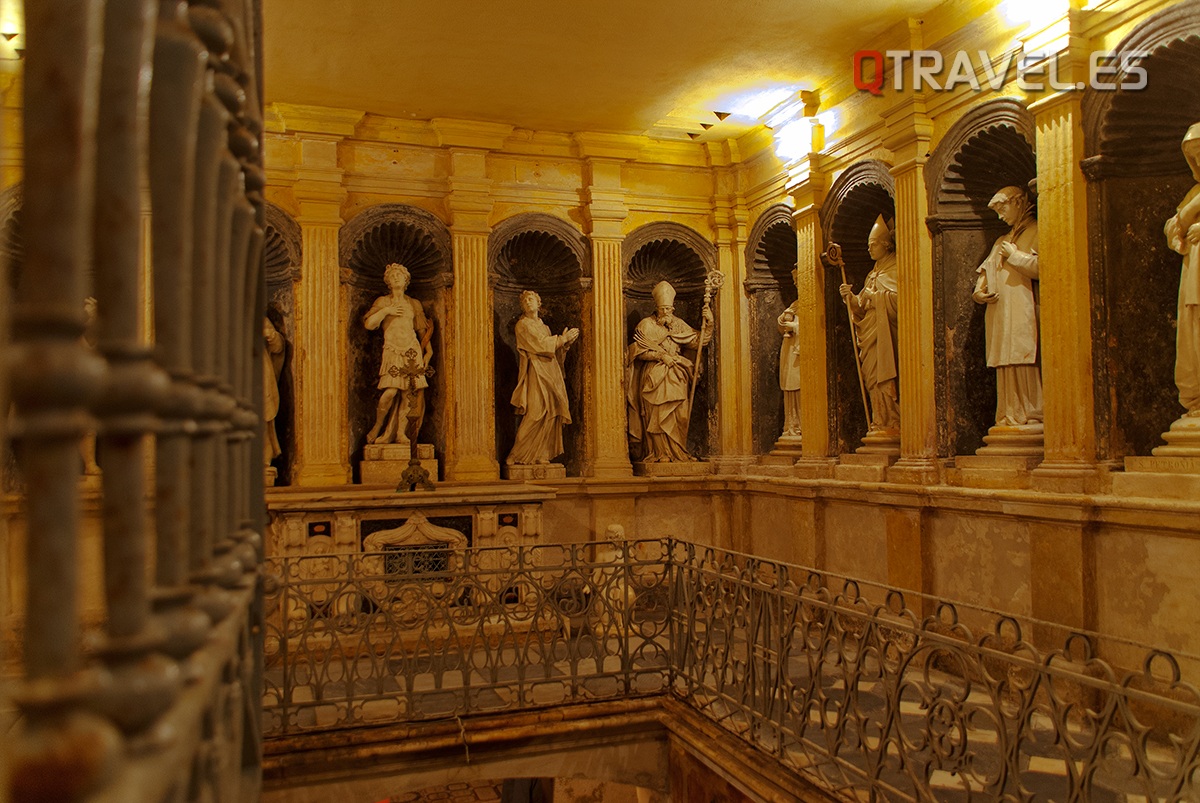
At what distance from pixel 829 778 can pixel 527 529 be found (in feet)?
12.3

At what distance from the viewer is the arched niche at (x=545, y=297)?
916 centimetres

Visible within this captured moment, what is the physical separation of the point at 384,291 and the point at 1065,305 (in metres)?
6.10

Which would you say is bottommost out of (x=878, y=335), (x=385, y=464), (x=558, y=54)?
(x=385, y=464)

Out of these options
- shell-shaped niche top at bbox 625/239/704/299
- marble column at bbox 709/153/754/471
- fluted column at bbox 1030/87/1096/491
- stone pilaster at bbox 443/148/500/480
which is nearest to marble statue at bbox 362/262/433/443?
stone pilaster at bbox 443/148/500/480

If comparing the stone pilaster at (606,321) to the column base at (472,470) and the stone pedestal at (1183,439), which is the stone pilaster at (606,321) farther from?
the stone pedestal at (1183,439)

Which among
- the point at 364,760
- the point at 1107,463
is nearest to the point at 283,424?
the point at 364,760

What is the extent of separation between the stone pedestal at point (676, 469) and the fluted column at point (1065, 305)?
407 centimetres

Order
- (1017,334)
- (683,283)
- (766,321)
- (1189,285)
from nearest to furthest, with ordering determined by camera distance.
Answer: (1189,285)
(1017,334)
(766,321)
(683,283)

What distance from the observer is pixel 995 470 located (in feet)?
19.2

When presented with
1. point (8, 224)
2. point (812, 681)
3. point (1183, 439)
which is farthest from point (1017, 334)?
point (8, 224)

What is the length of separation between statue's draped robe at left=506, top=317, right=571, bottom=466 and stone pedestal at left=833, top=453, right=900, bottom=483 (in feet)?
9.35

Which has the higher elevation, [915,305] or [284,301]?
[284,301]

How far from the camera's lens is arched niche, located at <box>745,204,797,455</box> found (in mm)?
9273

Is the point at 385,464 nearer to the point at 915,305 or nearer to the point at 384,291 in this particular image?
the point at 384,291
